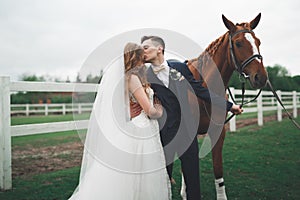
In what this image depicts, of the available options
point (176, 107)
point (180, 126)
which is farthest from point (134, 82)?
point (180, 126)

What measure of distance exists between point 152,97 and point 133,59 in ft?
1.19

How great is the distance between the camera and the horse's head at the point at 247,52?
116 inches

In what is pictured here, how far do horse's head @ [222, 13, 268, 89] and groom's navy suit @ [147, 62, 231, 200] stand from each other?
19.5 inches

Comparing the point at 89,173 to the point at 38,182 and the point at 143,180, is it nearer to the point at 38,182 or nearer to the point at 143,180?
the point at 143,180

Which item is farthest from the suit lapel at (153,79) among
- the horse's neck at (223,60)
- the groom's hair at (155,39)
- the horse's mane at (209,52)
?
the horse's neck at (223,60)

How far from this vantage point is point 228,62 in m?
3.28

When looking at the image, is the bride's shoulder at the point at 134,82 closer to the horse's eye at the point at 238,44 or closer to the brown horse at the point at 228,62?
the brown horse at the point at 228,62

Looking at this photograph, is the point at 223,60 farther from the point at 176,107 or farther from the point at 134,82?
the point at 134,82

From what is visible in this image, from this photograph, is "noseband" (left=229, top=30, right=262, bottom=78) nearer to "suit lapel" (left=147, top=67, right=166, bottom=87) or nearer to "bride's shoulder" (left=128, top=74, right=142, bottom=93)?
"suit lapel" (left=147, top=67, right=166, bottom=87)

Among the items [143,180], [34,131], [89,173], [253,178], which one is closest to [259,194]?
[253,178]

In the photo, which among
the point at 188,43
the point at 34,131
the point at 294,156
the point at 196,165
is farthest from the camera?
the point at 294,156

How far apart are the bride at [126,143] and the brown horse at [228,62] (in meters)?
0.92

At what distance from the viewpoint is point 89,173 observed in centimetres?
252

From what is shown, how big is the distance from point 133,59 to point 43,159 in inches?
170
